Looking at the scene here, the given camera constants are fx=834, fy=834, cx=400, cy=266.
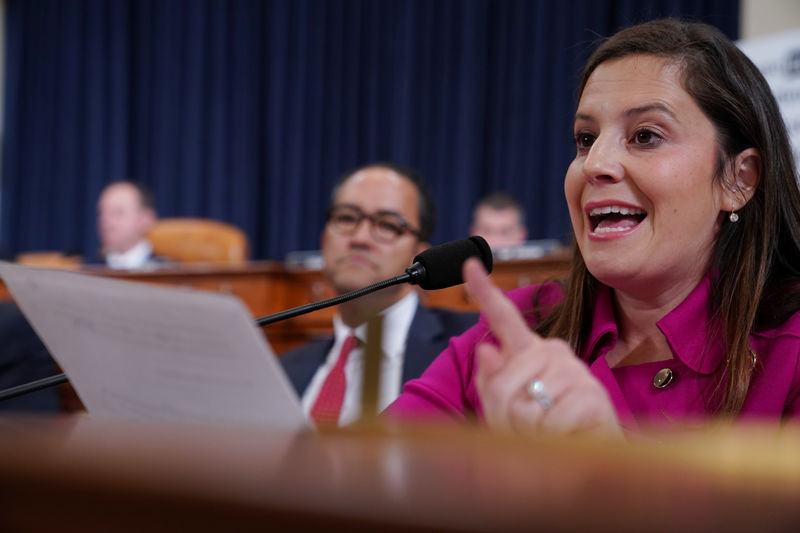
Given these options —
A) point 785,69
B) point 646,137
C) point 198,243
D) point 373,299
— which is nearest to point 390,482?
point 646,137

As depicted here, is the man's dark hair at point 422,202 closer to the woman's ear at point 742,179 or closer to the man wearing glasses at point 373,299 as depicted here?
the man wearing glasses at point 373,299

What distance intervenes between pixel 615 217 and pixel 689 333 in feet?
0.62

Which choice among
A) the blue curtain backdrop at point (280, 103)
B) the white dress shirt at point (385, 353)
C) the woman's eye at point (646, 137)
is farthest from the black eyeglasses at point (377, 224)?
the blue curtain backdrop at point (280, 103)

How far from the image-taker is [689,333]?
1120 millimetres

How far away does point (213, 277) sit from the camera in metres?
4.37

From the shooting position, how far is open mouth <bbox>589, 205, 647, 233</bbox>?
115 centimetres

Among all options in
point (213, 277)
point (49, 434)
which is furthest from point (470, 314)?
point (213, 277)

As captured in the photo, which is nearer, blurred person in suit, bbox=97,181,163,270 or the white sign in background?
the white sign in background

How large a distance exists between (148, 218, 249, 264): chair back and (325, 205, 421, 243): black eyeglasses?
2564mm

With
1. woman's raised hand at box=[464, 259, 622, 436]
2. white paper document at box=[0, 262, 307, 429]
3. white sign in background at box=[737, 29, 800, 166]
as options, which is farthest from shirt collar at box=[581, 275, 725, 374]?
white sign in background at box=[737, 29, 800, 166]

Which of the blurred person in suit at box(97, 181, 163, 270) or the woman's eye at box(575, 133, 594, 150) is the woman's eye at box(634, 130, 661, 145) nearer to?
the woman's eye at box(575, 133, 594, 150)

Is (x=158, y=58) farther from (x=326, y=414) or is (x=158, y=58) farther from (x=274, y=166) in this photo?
(x=326, y=414)

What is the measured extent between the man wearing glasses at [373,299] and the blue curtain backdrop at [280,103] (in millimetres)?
3286

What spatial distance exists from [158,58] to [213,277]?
3648 millimetres
